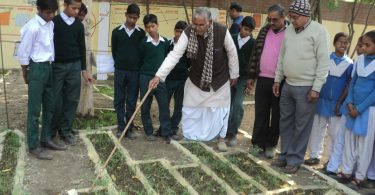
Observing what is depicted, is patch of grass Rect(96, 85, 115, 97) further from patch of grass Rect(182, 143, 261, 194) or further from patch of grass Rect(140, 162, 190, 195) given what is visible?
patch of grass Rect(140, 162, 190, 195)

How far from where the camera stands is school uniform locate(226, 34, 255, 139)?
5488mm

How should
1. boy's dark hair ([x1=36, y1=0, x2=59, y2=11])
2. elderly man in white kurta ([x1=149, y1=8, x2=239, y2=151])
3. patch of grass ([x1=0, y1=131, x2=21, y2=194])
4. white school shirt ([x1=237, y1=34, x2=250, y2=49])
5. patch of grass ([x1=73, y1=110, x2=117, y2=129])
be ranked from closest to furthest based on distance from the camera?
patch of grass ([x1=0, y1=131, x2=21, y2=194]), boy's dark hair ([x1=36, y1=0, x2=59, y2=11]), elderly man in white kurta ([x1=149, y1=8, x2=239, y2=151]), white school shirt ([x1=237, y1=34, x2=250, y2=49]), patch of grass ([x1=73, y1=110, x2=117, y2=129])

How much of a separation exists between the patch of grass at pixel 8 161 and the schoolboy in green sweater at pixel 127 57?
4.57 feet

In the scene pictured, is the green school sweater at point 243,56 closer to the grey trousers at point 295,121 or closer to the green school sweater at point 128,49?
the grey trousers at point 295,121

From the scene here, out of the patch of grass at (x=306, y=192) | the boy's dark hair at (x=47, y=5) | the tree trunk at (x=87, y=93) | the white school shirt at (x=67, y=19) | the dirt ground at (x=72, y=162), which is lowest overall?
the patch of grass at (x=306, y=192)

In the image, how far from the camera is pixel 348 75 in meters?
4.90

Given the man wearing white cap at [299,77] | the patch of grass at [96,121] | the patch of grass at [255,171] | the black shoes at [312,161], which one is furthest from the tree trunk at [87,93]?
the black shoes at [312,161]

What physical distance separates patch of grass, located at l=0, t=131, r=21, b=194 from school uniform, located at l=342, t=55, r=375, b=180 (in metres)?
3.70

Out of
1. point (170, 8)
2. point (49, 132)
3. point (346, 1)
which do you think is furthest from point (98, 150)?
point (346, 1)

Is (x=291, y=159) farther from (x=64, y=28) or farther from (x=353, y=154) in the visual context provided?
(x=64, y=28)

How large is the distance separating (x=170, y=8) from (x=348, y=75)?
6.86m

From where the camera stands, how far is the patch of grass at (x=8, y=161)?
158 inches

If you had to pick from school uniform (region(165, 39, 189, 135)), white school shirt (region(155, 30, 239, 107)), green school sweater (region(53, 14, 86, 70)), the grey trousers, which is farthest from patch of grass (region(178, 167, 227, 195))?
green school sweater (region(53, 14, 86, 70))

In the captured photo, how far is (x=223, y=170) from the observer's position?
4762 mm
